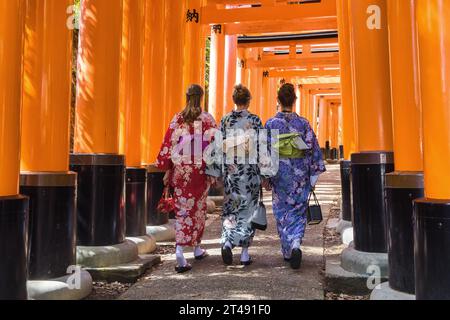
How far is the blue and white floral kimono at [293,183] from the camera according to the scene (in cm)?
438

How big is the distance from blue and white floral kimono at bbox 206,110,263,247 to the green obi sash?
231mm

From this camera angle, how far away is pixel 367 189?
3934 millimetres

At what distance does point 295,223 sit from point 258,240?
55.7 inches

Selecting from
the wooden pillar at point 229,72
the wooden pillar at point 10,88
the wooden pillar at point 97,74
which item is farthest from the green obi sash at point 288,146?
the wooden pillar at point 229,72

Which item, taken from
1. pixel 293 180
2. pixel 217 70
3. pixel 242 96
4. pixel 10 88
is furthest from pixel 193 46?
pixel 10 88

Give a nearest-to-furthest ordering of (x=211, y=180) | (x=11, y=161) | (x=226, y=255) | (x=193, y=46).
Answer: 1. (x=11, y=161)
2. (x=226, y=255)
3. (x=211, y=180)
4. (x=193, y=46)

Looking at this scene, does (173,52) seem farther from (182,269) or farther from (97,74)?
(182,269)

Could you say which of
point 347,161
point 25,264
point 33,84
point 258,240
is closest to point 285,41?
point 347,161

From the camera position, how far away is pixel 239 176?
4406 mm

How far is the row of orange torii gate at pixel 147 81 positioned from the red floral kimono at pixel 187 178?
0.53m

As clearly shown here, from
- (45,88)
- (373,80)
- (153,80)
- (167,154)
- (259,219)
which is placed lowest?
(259,219)

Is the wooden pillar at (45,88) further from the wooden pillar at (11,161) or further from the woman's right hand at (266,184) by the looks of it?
the woman's right hand at (266,184)

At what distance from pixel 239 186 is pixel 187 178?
485 millimetres
